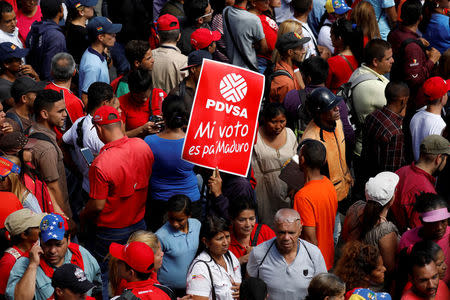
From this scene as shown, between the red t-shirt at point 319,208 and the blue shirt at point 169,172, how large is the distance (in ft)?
4.03

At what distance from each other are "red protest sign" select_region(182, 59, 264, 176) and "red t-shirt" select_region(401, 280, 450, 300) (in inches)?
77.5

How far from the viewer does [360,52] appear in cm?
931

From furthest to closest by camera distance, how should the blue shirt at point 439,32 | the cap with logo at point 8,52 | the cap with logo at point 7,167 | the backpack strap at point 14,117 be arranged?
the blue shirt at point 439,32
the cap with logo at point 8,52
the backpack strap at point 14,117
the cap with logo at point 7,167

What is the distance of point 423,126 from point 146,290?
158 inches

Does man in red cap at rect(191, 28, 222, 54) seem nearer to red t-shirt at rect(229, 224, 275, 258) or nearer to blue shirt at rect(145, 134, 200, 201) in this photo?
blue shirt at rect(145, 134, 200, 201)

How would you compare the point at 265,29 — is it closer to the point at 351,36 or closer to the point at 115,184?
the point at 351,36

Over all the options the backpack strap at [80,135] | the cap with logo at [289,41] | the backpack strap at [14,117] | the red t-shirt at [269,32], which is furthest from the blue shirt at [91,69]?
the red t-shirt at [269,32]

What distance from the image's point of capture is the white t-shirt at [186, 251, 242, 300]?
5477 mm

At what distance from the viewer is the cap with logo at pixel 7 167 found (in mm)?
6004

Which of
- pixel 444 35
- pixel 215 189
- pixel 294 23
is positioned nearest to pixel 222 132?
pixel 215 189

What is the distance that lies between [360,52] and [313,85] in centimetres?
149

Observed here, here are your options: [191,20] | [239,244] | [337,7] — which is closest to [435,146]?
[239,244]

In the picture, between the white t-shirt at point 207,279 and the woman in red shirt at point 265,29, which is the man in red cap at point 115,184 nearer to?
the white t-shirt at point 207,279

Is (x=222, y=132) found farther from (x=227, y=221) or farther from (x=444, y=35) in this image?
(x=444, y=35)
